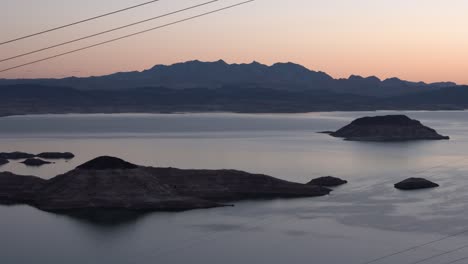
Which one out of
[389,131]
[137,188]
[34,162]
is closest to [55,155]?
[34,162]

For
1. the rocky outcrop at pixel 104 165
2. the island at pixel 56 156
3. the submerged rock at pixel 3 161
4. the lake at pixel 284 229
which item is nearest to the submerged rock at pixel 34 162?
the submerged rock at pixel 3 161

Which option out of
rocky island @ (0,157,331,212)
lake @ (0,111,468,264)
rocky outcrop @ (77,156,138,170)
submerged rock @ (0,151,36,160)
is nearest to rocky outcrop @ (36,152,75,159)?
submerged rock @ (0,151,36,160)

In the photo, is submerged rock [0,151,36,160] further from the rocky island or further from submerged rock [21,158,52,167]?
the rocky island

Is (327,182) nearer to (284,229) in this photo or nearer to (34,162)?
(284,229)

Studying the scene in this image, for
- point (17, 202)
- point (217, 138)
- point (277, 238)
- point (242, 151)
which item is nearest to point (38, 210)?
point (17, 202)

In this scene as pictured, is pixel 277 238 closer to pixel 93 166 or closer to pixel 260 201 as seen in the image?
pixel 260 201
